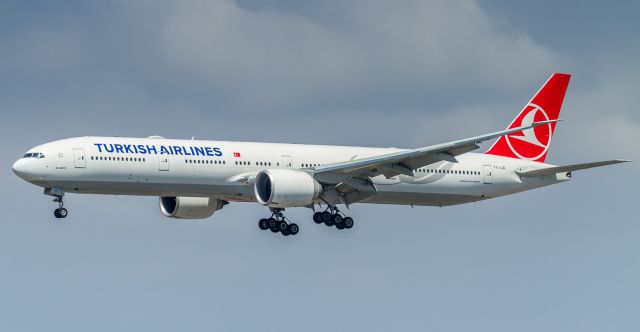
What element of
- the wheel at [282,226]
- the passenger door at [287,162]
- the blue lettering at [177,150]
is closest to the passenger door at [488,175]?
the wheel at [282,226]

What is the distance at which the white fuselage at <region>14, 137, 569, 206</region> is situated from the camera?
2579 inches

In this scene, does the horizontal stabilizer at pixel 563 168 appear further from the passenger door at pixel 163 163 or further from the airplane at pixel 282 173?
the passenger door at pixel 163 163

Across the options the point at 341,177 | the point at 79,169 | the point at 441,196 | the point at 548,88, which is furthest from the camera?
the point at 548,88

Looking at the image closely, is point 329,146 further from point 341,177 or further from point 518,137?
point 518,137

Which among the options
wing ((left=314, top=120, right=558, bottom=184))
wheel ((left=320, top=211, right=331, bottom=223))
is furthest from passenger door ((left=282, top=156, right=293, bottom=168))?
wheel ((left=320, top=211, right=331, bottom=223))

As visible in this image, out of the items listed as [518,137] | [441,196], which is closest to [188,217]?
[441,196]

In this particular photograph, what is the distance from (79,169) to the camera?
65.4 m

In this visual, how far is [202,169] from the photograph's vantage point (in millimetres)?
67500

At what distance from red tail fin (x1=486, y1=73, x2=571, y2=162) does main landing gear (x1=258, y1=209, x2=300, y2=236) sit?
13190mm

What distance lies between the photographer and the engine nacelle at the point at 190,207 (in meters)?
74.2

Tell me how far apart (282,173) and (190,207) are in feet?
29.3

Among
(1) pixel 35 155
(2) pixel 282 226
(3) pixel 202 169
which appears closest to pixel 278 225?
(2) pixel 282 226

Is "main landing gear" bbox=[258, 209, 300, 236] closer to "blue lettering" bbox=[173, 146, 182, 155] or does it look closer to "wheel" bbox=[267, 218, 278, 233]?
"wheel" bbox=[267, 218, 278, 233]

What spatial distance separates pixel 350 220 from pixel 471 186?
304 inches
